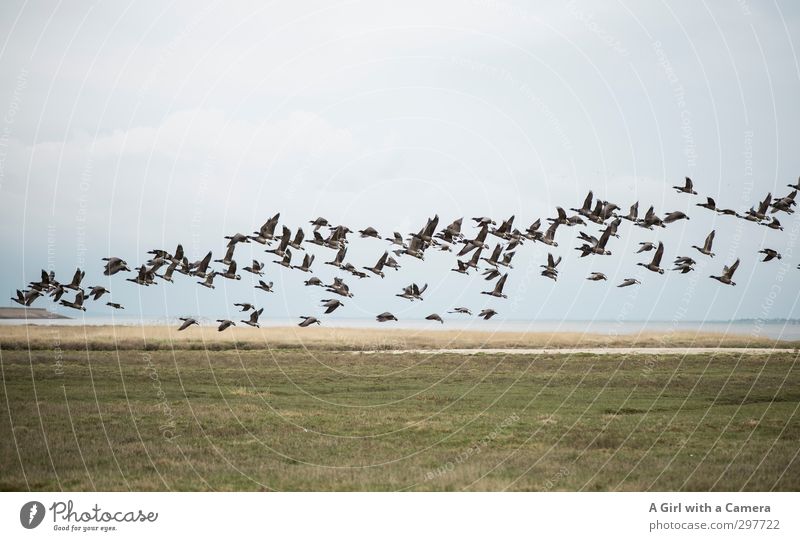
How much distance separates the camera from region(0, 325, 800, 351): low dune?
73812 millimetres

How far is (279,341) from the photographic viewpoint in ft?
280

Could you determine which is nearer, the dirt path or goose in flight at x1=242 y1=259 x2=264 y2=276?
goose in flight at x1=242 y1=259 x2=264 y2=276

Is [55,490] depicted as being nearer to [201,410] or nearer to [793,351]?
[201,410]

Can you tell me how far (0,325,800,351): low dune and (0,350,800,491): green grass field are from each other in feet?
44.2

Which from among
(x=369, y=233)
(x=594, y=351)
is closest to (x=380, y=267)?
(x=369, y=233)

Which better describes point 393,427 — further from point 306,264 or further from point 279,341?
point 279,341

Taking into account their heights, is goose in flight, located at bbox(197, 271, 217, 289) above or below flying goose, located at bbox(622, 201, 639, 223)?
below

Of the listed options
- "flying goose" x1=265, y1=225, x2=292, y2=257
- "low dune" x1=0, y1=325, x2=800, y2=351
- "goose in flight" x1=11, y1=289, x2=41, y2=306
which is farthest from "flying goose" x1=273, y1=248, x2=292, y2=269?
"low dune" x1=0, y1=325, x2=800, y2=351

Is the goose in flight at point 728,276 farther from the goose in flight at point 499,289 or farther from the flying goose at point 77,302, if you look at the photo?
the flying goose at point 77,302

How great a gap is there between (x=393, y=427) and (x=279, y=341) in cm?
5025

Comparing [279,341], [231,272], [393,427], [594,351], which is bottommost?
[279,341]

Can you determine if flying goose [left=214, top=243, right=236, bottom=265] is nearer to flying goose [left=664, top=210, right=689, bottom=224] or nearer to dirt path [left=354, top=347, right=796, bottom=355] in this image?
flying goose [left=664, top=210, right=689, bottom=224]

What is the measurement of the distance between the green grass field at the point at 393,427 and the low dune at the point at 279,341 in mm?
13486

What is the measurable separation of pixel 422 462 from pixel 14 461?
47.1 feet
